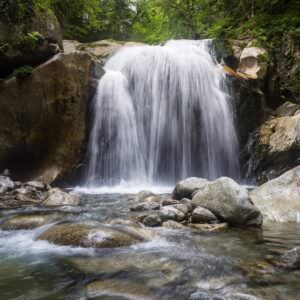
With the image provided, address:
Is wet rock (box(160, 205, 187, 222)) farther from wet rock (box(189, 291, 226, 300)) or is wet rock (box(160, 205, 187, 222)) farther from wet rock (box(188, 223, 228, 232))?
wet rock (box(189, 291, 226, 300))

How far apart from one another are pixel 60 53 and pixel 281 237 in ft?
27.4

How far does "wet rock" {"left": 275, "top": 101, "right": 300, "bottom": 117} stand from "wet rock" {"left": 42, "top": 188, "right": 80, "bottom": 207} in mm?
8656

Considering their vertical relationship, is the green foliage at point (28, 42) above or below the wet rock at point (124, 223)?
above

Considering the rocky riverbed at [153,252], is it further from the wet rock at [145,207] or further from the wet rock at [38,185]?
the wet rock at [38,185]

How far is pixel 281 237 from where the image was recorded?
14.9 ft

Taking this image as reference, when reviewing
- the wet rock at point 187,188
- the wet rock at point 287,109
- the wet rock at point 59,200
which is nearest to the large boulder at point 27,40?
the wet rock at point 59,200

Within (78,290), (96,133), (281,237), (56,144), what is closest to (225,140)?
(96,133)

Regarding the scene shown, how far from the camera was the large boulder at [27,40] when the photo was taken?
9.93 meters

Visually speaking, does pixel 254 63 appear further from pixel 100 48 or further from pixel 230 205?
pixel 230 205

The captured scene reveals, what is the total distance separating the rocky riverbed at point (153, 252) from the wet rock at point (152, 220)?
0.02 meters

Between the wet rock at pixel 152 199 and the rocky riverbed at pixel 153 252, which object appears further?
the wet rock at pixel 152 199

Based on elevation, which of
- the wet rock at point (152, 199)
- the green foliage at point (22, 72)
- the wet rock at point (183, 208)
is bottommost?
the wet rock at point (152, 199)

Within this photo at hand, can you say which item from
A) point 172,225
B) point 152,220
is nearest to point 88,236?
point 152,220

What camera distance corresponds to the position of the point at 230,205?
536 cm
